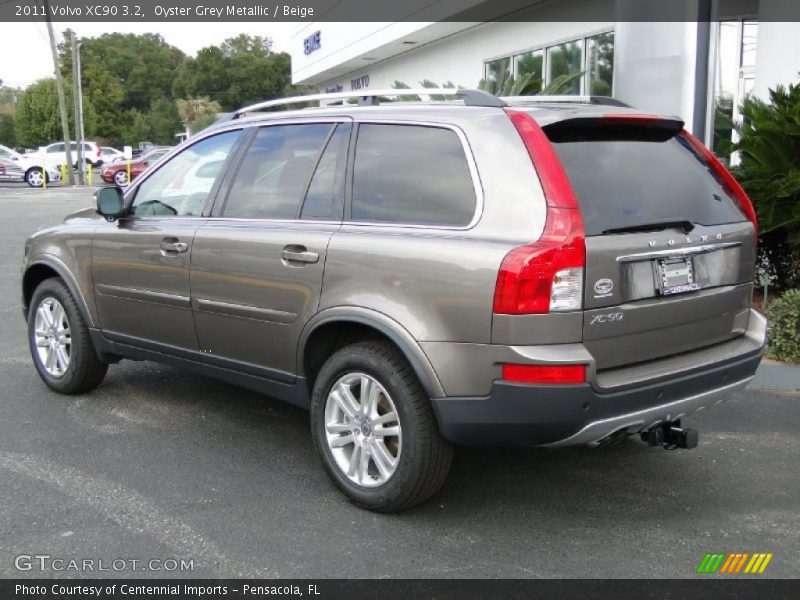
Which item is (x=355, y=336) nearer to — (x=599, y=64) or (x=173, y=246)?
(x=173, y=246)

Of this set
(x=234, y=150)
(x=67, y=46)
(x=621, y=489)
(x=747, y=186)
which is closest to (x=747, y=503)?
(x=621, y=489)

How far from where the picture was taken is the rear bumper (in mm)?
3338

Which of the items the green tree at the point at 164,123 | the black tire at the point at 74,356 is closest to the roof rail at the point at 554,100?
the black tire at the point at 74,356

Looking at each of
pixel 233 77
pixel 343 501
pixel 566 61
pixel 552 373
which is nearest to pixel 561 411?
pixel 552 373

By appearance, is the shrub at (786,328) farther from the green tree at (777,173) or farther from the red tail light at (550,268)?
the red tail light at (550,268)

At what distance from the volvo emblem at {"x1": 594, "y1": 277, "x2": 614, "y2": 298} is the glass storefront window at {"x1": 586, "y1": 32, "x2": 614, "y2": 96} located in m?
11.7

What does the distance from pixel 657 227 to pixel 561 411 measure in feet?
3.12

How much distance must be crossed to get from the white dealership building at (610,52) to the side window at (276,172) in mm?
4313

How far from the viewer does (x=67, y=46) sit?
7762 centimetres

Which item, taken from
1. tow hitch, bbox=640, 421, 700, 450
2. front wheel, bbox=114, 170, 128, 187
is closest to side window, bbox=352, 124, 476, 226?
tow hitch, bbox=640, 421, 700, 450

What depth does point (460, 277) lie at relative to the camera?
3434 mm

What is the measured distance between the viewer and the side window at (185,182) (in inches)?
192
